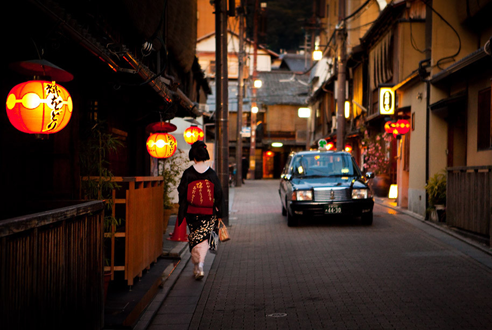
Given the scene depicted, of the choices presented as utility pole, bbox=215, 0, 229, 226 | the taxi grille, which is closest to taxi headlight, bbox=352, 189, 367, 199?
the taxi grille

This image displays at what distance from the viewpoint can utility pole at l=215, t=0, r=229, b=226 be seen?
50.0 ft

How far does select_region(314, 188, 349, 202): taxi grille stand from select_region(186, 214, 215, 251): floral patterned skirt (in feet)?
20.8

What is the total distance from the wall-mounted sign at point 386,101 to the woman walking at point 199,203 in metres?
13.3

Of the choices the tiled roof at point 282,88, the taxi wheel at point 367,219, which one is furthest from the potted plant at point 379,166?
the tiled roof at point 282,88

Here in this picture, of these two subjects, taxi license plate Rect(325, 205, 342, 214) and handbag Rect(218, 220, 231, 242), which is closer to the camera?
handbag Rect(218, 220, 231, 242)

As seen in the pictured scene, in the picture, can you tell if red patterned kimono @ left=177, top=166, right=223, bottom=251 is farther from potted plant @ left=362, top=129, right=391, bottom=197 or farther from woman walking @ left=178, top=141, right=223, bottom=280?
potted plant @ left=362, top=129, right=391, bottom=197

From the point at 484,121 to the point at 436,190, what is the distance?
2.49 m

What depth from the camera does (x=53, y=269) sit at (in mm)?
3922

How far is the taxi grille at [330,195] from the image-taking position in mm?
14273

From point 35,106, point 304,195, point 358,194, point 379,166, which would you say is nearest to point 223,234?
point 35,106

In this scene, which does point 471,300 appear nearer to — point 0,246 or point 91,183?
point 91,183

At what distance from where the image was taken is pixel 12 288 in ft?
10.6

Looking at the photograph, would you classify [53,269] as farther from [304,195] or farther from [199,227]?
[304,195]

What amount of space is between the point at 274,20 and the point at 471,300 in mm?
63845
